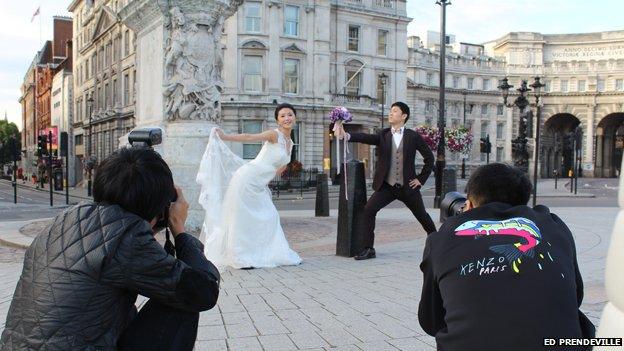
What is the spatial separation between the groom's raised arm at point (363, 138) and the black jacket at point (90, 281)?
551 centimetres

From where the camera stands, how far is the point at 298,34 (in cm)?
4212

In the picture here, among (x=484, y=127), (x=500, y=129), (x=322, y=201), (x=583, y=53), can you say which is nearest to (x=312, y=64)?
(x=322, y=201)

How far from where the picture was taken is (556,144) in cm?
8181

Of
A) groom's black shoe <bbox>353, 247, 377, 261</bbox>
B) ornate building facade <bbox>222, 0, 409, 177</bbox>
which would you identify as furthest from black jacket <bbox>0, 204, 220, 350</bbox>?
ornate building facade <bbox>222, 0, 409, 177</bbox>

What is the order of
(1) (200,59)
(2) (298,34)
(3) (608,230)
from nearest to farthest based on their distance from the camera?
(1) (200,59)
(3) (608,230)
(2) (298,34)

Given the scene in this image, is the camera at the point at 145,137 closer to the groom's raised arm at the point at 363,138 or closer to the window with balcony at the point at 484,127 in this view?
the groom's raised arm at the point at 363,138

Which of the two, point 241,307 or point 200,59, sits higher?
point 200,59

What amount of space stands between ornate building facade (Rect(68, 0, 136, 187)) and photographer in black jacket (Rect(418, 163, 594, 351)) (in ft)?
128

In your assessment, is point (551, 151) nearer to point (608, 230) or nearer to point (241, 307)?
point (608, 230)

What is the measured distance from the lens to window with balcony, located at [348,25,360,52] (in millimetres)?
45406

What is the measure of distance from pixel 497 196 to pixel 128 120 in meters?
42.3

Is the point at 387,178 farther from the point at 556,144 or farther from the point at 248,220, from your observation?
the point at 556,144

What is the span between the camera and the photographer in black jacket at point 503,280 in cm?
226

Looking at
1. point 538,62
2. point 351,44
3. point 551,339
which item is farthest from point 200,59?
point 538,62
